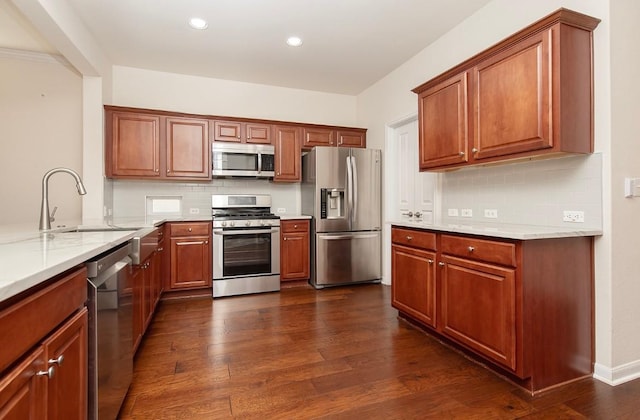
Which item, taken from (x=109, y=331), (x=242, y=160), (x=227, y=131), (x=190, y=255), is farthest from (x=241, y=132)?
(x=109, y=331)

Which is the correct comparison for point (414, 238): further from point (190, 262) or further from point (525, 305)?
point (190, 262)

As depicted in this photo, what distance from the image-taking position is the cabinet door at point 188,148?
153 inches

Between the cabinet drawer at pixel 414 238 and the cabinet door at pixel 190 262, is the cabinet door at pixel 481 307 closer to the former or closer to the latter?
the cabinet drawer at pixel 414 238

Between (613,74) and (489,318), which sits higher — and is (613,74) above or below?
above

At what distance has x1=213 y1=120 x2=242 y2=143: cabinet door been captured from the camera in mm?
4051

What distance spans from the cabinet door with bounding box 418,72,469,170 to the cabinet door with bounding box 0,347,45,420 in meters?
2.64

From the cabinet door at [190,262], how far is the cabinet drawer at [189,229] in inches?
2.2

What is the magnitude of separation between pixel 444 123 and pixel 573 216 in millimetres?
1145

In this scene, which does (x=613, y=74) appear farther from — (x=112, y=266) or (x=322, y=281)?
(x=322, y=281)

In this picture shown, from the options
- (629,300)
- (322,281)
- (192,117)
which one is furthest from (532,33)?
(192,117)

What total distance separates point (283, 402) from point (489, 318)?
4.30 ft

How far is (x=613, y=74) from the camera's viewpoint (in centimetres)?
192

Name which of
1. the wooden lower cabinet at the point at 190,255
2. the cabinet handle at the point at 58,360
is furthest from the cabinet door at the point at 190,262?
the cabinet handle at the point at 58,360

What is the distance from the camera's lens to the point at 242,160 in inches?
163
